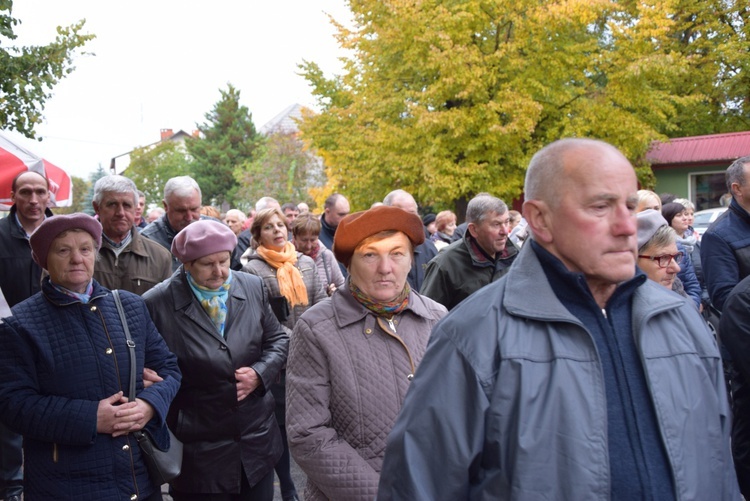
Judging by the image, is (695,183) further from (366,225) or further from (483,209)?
(366,225)

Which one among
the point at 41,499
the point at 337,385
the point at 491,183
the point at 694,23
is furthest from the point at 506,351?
the point at 694,23

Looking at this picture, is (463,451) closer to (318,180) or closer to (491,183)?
(491,183)

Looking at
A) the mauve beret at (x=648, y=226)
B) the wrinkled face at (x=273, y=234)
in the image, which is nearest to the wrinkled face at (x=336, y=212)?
the wrinkled face at (x=273, y=234)

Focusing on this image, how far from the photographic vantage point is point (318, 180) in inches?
1614

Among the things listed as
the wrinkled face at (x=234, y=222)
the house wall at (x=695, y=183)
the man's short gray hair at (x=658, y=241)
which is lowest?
the man's short gray hair at (x=658, y=241)

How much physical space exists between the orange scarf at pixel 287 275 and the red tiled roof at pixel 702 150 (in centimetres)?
2173

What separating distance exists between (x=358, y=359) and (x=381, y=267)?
411mm

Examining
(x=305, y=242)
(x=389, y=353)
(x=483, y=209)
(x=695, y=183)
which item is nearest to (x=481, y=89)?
(x=695, y=183)

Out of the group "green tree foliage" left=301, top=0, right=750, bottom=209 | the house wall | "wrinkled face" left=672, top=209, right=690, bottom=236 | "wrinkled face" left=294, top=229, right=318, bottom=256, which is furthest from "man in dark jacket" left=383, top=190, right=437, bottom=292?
the house wall

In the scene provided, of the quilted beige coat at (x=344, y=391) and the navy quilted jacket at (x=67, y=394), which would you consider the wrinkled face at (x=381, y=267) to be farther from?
the navy quilted jacket at (x=67, y=394)

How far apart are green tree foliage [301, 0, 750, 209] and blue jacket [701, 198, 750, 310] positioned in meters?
14.2

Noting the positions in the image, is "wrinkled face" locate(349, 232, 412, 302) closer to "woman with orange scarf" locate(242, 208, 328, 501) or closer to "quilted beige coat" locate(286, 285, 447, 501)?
"quilted beige coat" locate(286, 285, 447, 501)

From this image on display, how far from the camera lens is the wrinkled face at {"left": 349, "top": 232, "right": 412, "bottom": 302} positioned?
3.08 meters

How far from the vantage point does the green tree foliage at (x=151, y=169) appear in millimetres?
52562
